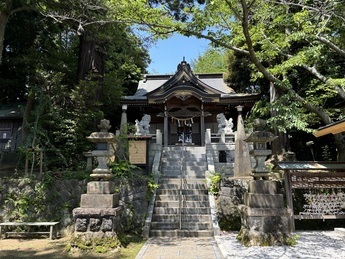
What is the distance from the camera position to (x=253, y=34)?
29.0 feet

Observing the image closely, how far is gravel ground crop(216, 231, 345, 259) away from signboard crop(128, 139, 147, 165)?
4.73 m

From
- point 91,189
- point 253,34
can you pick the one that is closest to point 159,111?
point 253,34

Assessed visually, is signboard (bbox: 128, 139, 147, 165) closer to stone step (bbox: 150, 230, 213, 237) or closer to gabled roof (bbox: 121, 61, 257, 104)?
stone step (bbox: 150, 230, 213, 237)

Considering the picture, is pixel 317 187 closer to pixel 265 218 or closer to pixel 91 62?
pixel 265 218

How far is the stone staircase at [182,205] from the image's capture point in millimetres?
7535

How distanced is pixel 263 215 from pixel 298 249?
3.11 feet

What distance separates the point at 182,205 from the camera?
28.2 ft

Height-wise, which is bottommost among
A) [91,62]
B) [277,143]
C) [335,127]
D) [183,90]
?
[335,127]

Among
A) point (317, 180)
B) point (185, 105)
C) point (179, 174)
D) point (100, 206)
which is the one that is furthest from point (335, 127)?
point (185, 105)

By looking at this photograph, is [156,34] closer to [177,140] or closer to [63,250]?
[63,250]

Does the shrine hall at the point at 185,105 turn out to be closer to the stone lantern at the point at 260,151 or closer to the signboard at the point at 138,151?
the signboard at the point at 138,151

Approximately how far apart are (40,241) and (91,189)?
2.29 metres

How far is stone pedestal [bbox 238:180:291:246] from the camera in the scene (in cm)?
609

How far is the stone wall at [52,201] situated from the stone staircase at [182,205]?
2.23ft
